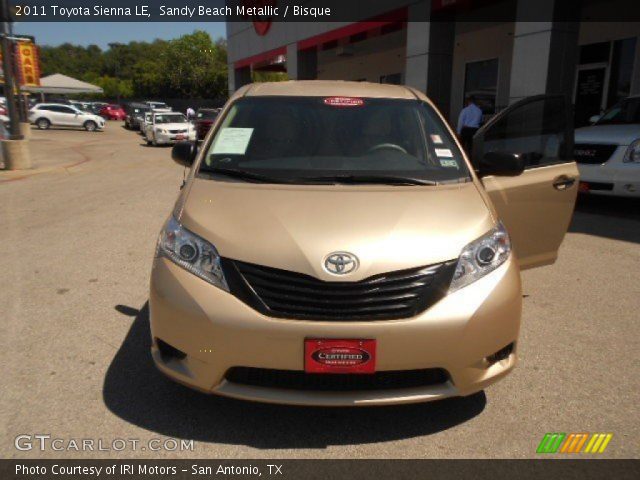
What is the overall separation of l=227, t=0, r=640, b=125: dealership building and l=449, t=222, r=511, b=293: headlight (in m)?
9.76

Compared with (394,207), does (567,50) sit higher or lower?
higher

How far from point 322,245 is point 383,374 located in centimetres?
66

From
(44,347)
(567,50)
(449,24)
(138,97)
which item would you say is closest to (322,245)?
(44,347)

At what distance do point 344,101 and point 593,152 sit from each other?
564 cm

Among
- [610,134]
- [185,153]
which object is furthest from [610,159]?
[185,153]

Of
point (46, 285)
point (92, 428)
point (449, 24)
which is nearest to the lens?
point (92, 428)

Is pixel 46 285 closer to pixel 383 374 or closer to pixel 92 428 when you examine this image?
pixel 92 428

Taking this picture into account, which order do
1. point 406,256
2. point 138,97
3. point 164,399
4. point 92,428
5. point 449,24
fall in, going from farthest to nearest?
point 138,97 < point 449,24 < point 164,399 < point 92,428 < point 406,256

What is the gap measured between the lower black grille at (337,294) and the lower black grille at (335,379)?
0.29 metres

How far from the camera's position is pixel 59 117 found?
35188 millimetres

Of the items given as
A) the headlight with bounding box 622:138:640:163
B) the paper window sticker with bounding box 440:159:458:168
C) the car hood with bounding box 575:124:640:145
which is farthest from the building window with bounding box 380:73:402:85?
the paper window sticker with bounding box 440:159:458:168

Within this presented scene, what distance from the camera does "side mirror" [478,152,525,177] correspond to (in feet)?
11.1

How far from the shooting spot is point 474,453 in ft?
8.06

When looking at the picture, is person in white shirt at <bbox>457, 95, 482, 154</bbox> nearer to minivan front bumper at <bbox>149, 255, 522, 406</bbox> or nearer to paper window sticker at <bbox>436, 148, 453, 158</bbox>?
paper window sticker at <bbox>436, 148, 453, 158</bbox>
